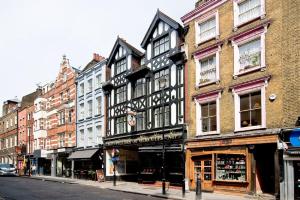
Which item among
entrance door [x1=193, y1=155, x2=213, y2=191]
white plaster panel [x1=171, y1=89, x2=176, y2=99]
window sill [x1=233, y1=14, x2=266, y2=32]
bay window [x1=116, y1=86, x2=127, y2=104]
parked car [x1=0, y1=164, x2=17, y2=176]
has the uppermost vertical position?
window sill [x1=233, y1=14, x2=266, y2=32]

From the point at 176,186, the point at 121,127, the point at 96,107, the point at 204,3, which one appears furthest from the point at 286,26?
the point at 96,107

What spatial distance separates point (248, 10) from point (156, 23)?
983 centimetres

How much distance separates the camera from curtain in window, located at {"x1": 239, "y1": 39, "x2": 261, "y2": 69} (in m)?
22.4

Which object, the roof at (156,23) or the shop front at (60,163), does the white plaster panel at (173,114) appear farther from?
the shop front at (60,163)

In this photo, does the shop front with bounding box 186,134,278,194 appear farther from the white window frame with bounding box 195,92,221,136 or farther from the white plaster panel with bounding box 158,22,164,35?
the white plaster panel with bounding box 158,22,164,35

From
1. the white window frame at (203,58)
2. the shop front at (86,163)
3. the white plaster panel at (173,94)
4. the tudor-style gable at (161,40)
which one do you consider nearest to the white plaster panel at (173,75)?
the white plaster panel at (173,94)

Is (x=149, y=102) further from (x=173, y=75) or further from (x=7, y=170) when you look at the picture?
(x=7, y=170)

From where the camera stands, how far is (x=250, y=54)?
75.0 ft

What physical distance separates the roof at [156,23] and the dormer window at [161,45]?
996 mm

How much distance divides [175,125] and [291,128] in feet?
33.5

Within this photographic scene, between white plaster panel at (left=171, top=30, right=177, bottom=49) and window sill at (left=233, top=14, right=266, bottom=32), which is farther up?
white plaster panel at (left=171, top=30, right=177, bottom=49)

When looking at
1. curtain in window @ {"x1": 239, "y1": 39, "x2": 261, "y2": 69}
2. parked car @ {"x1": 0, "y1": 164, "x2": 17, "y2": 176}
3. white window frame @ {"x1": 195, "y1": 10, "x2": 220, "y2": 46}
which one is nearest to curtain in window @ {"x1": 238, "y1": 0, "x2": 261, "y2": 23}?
curtain in window @ {"x1": 239, "y1": 39, "x2": 261, "y2": 69}

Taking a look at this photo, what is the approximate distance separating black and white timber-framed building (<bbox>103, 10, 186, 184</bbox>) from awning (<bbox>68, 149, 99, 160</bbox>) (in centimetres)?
194

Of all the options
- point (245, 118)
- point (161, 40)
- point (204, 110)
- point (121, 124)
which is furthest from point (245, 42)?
point (121, 124)
